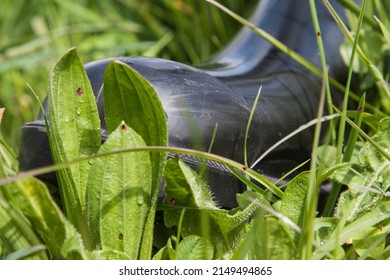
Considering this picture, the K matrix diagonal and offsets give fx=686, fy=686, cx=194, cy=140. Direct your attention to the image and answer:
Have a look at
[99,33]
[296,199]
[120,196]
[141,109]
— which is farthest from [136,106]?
[99,33]

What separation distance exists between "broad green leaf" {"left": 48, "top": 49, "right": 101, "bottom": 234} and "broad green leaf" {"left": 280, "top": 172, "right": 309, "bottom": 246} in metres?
0.23

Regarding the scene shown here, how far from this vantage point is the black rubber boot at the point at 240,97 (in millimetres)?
958

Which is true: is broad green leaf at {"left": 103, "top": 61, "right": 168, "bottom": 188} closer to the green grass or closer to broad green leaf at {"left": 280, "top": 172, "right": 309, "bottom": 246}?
the green grass

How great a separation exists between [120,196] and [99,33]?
124cm

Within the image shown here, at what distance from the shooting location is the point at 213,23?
177 cm

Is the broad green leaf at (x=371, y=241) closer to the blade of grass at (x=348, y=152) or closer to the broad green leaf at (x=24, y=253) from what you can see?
the blade of grass at (x=348, y=152)

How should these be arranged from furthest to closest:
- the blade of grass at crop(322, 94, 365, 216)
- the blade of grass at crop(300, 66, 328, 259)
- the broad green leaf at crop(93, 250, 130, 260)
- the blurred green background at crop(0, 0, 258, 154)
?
the blurred green background at crop(0, 0, 258, 154) < the blade of grass at crop(322, 94, 365, 216) < the broad green leaf at crop(93, 250, 130, 260) < the blade of grass at crop(300, 66, 328, 259)

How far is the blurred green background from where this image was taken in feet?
5.71

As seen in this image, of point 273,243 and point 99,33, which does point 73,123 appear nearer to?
point 273,243

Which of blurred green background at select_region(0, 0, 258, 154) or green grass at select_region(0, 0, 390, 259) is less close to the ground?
blurred green background at select_region(0, 0, 258, 154)

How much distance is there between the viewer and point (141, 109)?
0.81 m

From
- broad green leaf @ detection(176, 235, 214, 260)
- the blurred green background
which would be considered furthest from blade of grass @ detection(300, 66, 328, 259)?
the blurred green background

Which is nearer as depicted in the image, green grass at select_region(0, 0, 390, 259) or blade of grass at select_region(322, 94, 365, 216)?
green grass at select_region(0, 0, 390, 259)
